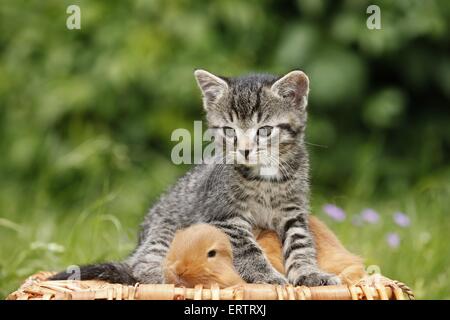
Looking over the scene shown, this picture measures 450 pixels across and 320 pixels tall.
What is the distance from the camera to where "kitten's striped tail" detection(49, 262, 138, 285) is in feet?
9.94

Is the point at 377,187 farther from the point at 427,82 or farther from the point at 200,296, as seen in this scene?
the point at 200,296

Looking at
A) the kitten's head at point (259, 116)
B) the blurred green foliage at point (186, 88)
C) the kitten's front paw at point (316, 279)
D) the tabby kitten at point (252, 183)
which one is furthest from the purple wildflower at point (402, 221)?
the kitten's front paw at point (316, 279)

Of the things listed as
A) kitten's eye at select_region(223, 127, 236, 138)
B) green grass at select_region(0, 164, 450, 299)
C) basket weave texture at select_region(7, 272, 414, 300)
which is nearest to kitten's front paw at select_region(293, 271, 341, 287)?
basket weave texture at select_region(7, 272, 414, 300)

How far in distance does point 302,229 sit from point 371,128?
2491 millimetres

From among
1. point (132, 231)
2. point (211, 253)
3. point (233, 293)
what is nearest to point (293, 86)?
point (211, 253)

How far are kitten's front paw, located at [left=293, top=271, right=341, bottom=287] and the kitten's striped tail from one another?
2.19 ft

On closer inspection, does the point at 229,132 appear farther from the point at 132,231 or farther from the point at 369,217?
the point at 132,231

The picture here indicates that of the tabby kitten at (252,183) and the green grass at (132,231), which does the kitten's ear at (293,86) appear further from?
the green grass at (132,231)

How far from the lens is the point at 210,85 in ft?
10.7

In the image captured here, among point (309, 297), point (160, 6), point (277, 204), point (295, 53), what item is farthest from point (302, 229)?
point (160, 6)

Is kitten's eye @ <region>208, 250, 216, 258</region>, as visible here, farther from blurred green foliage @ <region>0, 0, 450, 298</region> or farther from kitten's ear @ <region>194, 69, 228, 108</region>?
blurred green foliage @ <region>0, 0, 450, 298</region>

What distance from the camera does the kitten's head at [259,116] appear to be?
A: 3074 millimetres

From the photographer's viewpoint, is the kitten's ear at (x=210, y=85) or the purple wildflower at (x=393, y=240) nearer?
the kitten's ear at (x=210, y=85)

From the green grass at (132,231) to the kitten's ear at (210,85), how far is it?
871 mm
